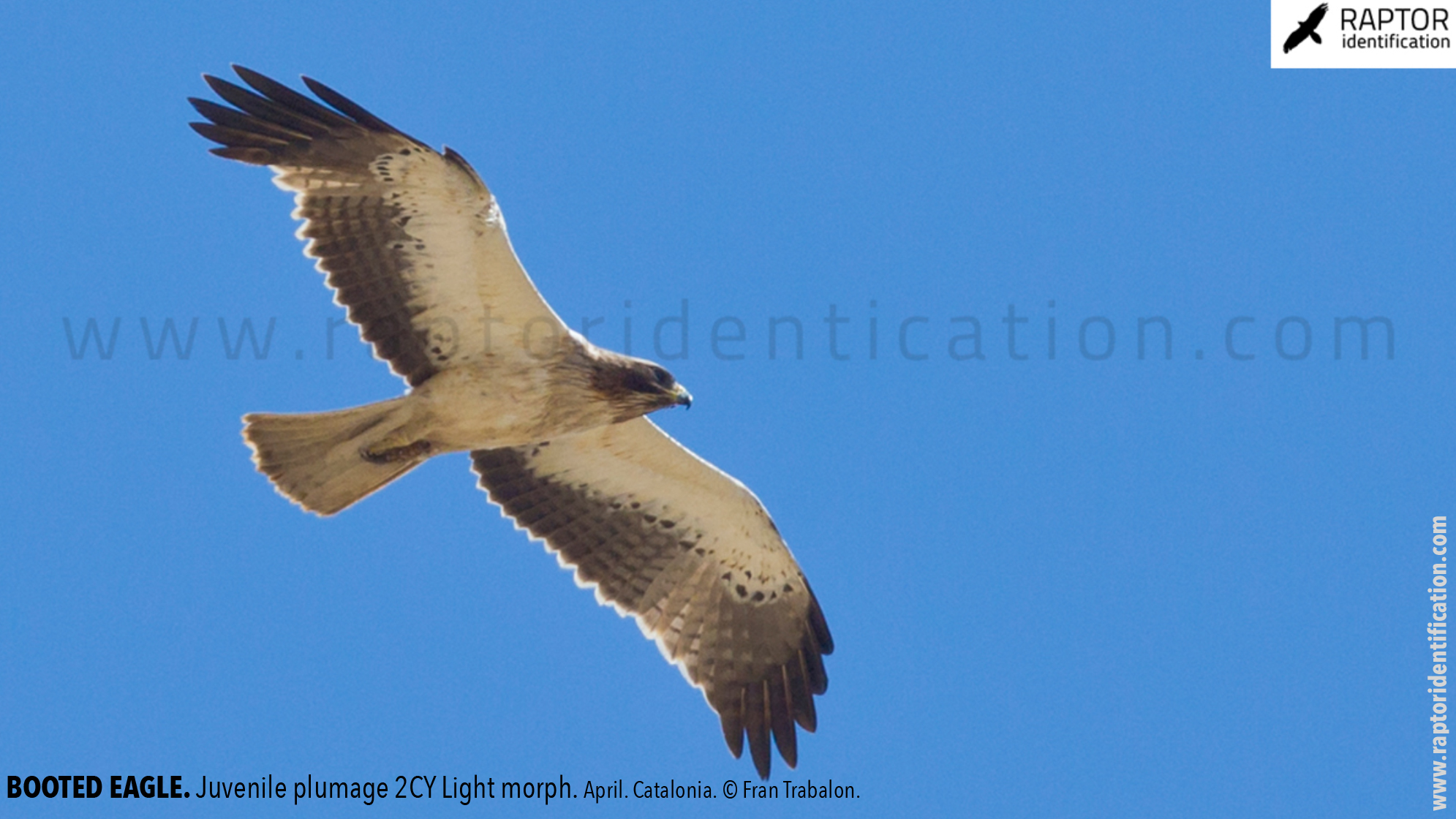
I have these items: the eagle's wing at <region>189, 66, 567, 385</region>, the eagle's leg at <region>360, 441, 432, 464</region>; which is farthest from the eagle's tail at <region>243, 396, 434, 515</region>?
the eagle's wing at <region>189, 66, 567, 385</region>

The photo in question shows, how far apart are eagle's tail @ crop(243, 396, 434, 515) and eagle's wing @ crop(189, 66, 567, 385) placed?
404 mm

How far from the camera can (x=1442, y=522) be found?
426 inches

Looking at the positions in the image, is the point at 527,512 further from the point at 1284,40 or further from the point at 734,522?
the point at 1284,40

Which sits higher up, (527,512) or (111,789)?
(527,512)

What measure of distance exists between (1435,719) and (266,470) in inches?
290

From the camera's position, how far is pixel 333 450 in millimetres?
9539

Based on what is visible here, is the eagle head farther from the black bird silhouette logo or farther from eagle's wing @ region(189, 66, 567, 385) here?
the black bird silhouette logo

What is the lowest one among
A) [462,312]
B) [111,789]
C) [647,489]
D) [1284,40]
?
[111,789]

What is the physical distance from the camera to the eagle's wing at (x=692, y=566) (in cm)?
1052

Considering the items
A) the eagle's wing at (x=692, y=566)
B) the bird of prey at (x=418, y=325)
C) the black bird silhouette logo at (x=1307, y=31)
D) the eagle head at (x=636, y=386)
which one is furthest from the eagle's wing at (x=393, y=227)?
the black bird silhouette logo at (x=1307, y=31)

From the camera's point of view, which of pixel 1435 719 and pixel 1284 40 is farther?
pixel 1284 40

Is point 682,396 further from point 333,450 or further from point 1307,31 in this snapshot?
point 1307,31

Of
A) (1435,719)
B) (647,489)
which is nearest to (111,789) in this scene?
(647,489)

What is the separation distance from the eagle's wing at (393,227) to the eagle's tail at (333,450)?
1.32 ft
